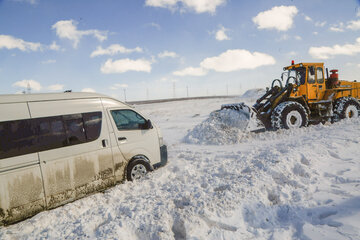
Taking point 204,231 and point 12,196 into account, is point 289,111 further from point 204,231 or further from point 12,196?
point 12,196

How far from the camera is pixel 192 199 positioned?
12.8 feet

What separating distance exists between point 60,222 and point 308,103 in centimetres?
1149

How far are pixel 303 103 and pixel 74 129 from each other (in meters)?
10.6

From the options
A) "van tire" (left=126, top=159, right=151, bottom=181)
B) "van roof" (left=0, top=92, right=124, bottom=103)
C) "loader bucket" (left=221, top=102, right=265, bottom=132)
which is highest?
"van roof" (left=0, top=92, right=124, bottom=103)

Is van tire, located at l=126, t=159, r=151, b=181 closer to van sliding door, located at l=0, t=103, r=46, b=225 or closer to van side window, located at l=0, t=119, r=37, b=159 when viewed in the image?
van sliding door, located at l=0, t=103, r=46, b=225

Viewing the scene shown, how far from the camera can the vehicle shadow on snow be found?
128 inches

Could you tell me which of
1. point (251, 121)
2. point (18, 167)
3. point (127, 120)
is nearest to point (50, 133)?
point (18, 167)

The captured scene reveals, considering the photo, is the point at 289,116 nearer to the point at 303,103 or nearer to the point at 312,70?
the point at 303,103

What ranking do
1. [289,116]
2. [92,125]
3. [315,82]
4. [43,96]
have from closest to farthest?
[43,96], [92,125], [289,116], [315,82]

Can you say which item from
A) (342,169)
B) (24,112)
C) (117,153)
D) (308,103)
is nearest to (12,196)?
(24,112)

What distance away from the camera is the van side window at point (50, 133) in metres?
3.91

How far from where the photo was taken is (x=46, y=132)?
396cm

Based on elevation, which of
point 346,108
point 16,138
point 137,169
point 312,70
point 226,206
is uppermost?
point 312,70

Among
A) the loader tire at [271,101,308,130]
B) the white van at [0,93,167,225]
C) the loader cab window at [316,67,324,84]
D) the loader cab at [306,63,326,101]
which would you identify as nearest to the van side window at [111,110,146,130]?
the white van at [0,93,167,225]
